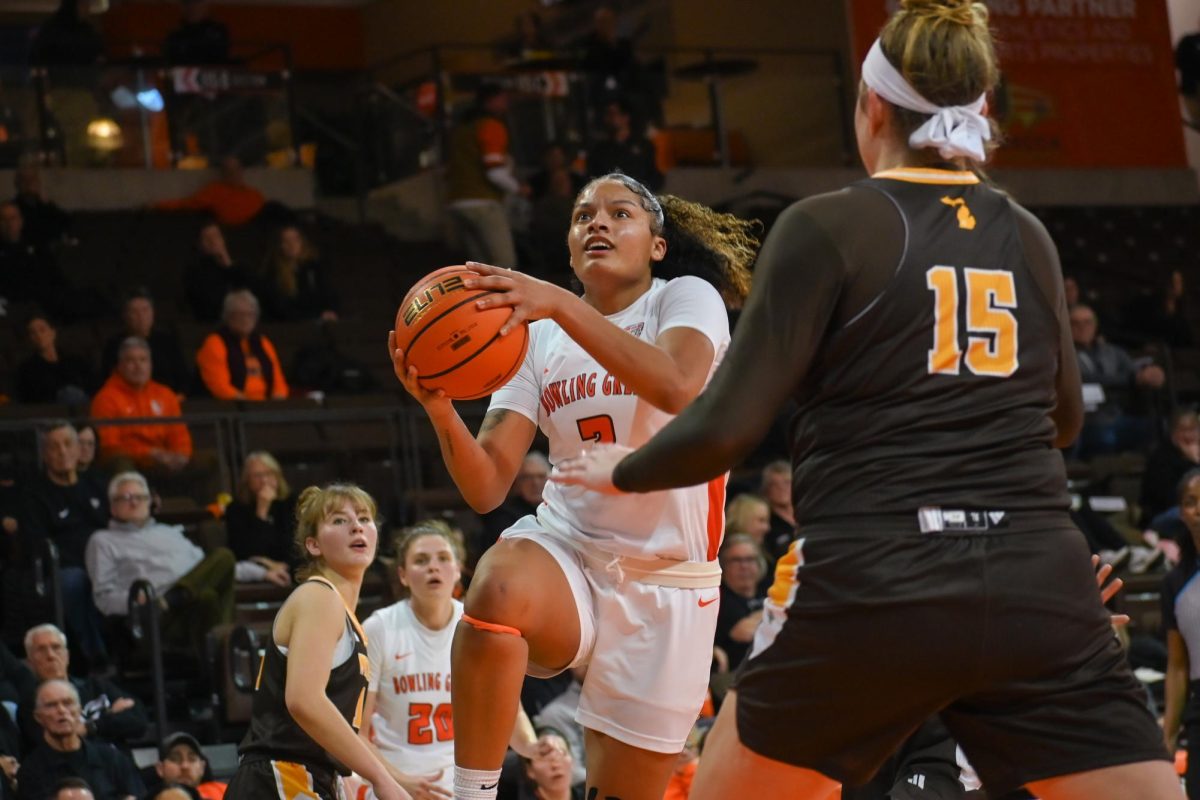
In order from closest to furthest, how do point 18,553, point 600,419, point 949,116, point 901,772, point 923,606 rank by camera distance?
1. point 923,606
2. point 949,116
3. point 600,419
4. point 901,772
5. point 18,553

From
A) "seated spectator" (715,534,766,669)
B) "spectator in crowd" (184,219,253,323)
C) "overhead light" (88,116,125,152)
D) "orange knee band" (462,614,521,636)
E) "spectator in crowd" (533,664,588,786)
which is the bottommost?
"spectator in crowd" (533,664,588,786)

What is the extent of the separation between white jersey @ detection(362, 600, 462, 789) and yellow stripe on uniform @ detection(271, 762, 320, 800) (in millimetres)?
1329

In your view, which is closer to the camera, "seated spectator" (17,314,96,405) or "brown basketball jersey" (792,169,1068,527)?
"brown basketball jersey" (792,169,1068,527)

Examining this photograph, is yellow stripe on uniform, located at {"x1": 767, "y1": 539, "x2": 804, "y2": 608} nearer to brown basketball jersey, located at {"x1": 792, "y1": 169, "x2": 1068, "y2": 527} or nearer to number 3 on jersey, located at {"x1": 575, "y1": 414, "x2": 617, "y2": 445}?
brown basketball jersey, located at {"x1": 792, "y1": 169, "x2": 1068, "y2": 527}

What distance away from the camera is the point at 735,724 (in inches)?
112

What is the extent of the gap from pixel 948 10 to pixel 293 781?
339cm

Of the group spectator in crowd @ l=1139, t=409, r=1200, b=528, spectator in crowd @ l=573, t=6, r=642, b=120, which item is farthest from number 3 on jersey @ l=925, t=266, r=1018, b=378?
spectator in crowd @ l=573, t=6, r=642, b=120

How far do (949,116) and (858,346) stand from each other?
0.43m

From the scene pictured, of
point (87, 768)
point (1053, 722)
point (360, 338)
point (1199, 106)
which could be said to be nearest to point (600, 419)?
point (1053, 722)

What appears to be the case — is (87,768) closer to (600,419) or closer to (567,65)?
(600,419)

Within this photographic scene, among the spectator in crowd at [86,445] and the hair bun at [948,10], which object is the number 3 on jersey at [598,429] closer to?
the hair bun at [948,10]

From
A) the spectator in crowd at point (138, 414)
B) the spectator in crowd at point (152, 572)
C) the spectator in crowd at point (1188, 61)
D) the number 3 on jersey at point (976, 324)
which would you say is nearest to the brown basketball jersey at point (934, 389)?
the number 3 on jersey at point (976, 324)

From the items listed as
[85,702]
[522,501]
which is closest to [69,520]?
[85,702]

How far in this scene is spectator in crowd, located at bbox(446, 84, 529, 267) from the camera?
1412 centimetres
